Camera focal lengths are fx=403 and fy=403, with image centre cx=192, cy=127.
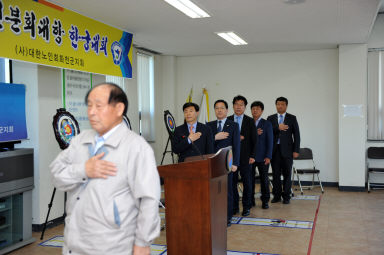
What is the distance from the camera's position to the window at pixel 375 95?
7.86 metres

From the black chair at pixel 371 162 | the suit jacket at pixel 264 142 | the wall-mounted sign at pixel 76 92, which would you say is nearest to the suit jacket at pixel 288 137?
the suit jacket at pixel 264 142

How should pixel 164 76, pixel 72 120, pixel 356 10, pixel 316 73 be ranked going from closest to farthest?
1. pixel 72 120
2. pixel 356 10
3. pixel 316 73
4. pixel 164 76

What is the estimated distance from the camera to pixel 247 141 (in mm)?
5566

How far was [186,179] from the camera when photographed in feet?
11.0

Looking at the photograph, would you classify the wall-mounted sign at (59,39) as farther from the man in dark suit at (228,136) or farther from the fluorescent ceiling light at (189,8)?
the man in dark suit at (228,136)

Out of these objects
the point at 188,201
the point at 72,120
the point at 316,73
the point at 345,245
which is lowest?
the point at 345,245

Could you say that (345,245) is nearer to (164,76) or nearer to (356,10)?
(356,10)

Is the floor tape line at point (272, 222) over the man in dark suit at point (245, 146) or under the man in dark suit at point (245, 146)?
under

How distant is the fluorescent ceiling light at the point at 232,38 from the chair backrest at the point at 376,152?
318 centimetres

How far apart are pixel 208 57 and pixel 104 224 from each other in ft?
24.1

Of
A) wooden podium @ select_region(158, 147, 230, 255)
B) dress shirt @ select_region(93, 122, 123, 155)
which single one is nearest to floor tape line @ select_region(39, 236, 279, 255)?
wooden podium @ select_region(158, 147, 230, 255)

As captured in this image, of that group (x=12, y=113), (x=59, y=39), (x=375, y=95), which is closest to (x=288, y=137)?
(x=375, y=95)

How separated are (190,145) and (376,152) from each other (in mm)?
4890

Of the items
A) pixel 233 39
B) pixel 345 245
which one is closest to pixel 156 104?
pixel 233 39
